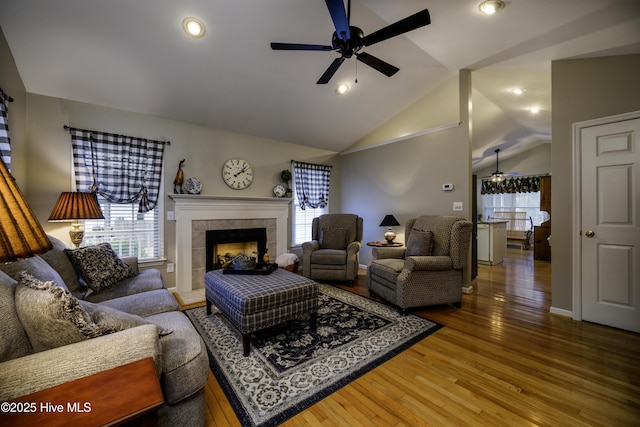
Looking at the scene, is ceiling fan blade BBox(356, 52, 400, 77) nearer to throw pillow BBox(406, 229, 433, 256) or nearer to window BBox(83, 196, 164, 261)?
throw pillow BBox(406, 229, 433, 256)

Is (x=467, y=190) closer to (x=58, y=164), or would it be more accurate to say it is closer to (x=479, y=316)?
(x=479, y=316)

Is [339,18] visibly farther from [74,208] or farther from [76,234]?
[76,234]

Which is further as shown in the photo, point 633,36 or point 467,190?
point 467,190

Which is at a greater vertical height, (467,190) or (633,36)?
(633,36)

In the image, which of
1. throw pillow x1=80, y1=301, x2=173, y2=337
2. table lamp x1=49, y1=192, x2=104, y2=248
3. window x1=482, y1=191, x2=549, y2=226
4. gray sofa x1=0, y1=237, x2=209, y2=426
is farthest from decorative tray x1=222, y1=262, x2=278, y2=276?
window x1=482, y1=191, x2=549, y2=226

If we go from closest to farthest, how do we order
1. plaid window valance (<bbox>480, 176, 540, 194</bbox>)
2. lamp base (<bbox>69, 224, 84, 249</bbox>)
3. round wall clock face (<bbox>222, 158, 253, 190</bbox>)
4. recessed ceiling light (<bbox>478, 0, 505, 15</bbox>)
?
recessed ceiling light (<bbox>478, 0, 505, 15</bbox>) → lamp base (<bbox>69, 224, 84, 249</bbox>) → round wall clock face (<bbox>222, 158, 253, 190</bbox>) → plaid window valance (<bbox>480, 176, 540, 194</bbox>)

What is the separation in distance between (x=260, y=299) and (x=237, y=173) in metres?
2.68

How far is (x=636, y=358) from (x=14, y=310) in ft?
13.0

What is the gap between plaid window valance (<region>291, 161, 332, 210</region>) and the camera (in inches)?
194

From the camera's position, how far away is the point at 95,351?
3.20 ft

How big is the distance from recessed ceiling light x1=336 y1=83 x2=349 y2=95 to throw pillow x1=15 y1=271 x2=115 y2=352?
11.7ft

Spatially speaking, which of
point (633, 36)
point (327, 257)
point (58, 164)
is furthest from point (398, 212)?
point (58, 164)

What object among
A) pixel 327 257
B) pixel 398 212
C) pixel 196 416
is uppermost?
pixel 398 212

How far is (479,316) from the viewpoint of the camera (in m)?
2.84
